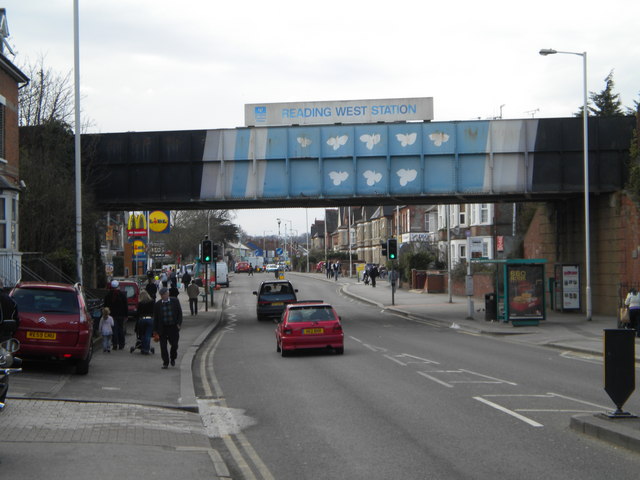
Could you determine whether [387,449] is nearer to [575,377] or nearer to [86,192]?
[575,377]

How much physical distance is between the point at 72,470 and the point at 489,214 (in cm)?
5136

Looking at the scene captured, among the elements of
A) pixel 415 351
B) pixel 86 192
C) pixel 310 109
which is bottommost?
pixel 415 351

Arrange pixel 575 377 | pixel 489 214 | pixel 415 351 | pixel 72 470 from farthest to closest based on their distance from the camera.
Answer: pixel 489 214 < pixel 415 351 < pixel 575 377 < pixel 72 470

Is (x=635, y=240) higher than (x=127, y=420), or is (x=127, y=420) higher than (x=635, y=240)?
(x=635, y=240)

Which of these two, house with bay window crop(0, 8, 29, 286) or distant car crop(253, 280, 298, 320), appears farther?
distant car crop(253, 280, 298, 320)

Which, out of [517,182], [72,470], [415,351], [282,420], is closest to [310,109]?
[517,182]

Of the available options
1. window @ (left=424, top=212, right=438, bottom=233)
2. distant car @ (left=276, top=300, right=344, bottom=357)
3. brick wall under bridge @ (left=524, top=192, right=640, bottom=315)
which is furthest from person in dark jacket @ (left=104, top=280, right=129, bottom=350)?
window @ (left=424, top=212, right=438, bottom=233)

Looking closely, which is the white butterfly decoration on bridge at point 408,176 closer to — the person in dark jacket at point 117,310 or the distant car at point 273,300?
the distant car at point 273,300

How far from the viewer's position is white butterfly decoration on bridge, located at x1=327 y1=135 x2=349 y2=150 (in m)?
30.3

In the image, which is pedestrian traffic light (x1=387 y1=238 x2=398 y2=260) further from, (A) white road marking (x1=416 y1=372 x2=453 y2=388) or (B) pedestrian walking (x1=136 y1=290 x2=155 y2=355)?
(A) white road marking (x1=416 y1=372 x2=453 y2=388)

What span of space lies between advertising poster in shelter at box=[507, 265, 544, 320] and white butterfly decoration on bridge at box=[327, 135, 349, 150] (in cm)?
823

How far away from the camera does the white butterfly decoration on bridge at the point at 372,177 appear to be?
30250mm

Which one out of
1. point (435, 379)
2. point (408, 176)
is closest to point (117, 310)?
point (435, 379)

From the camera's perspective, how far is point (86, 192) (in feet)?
98.5
